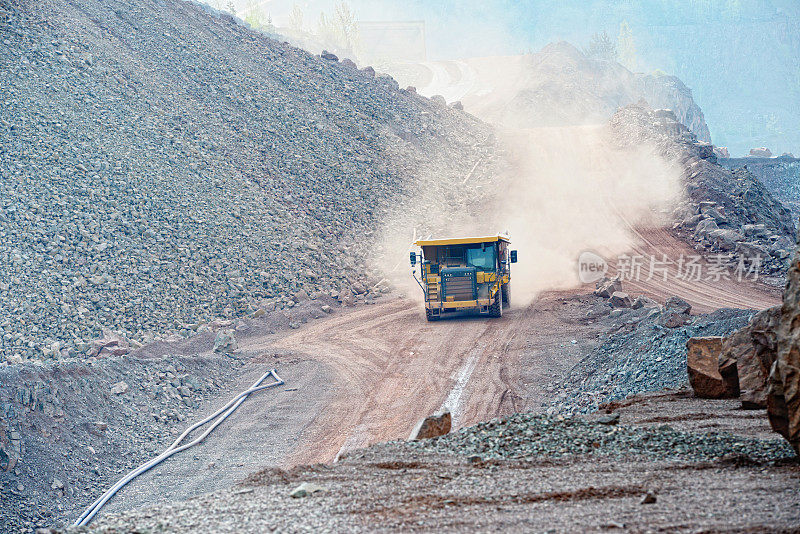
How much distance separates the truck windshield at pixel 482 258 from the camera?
73.8ft

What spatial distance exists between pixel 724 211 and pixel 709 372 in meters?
24.7

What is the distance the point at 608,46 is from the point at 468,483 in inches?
3855

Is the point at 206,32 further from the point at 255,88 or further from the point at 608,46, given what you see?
the point at 608,46

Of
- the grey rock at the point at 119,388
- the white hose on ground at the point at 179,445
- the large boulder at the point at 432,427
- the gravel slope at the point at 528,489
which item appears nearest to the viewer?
the gravel slope at the point at 528,489

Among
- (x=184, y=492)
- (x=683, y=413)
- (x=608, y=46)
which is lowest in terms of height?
(x=184, y=492)

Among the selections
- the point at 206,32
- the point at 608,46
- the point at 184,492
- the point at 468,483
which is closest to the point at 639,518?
the point at 468,483

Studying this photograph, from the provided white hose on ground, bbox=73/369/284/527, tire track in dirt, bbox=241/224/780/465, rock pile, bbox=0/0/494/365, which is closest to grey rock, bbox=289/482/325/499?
white hose on ground, bbox=73/369/284/527

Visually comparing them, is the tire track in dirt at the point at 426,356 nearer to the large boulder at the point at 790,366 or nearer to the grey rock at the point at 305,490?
the grey rock at the point at 305,490

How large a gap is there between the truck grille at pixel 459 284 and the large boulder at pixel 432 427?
452 inches

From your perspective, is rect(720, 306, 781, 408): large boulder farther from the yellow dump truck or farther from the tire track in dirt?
the yellow dump truck

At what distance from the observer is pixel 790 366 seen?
6715 millimetres

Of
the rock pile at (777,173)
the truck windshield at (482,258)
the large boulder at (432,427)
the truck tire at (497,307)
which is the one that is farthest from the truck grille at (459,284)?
the rock pile at (777,173)

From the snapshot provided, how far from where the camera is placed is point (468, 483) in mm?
7652

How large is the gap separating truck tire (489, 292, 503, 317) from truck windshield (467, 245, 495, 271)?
0.92 meters
